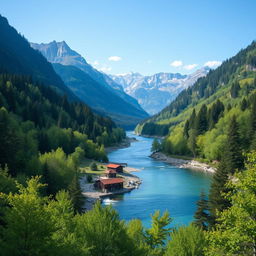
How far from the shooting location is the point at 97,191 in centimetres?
8119

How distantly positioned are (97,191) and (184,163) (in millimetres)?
58914

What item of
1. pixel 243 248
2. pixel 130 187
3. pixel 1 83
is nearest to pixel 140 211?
pixel 130 187

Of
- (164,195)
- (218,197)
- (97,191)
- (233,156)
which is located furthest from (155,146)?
(218,197)

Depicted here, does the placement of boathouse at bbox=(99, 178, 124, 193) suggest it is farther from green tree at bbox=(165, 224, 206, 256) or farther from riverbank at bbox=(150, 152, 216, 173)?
green tree at bbox=(165, 224, 206, 256)

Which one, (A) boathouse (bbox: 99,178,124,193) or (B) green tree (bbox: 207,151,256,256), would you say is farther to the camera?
(A) boathouse (bbox: 99,178,124,193)

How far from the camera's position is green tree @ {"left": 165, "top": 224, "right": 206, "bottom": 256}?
27.0m

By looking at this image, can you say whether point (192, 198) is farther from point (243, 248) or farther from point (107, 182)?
point (243, 248)

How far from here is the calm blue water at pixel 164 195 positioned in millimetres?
62344

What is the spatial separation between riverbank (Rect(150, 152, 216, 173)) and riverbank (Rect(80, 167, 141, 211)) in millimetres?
29657

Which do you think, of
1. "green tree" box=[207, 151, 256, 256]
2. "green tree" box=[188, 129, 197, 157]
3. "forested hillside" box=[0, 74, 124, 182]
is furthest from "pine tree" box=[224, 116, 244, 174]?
"green tree" box=[207, 151, 256, 256]

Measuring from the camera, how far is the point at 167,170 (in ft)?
376

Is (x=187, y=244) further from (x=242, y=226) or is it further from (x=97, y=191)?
(x=97, y=191)

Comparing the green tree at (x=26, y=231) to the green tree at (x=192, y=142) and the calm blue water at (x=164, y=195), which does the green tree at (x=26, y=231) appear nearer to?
the calm blue water at (x=164, y=195)

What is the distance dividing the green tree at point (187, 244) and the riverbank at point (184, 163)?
81.4 metres
